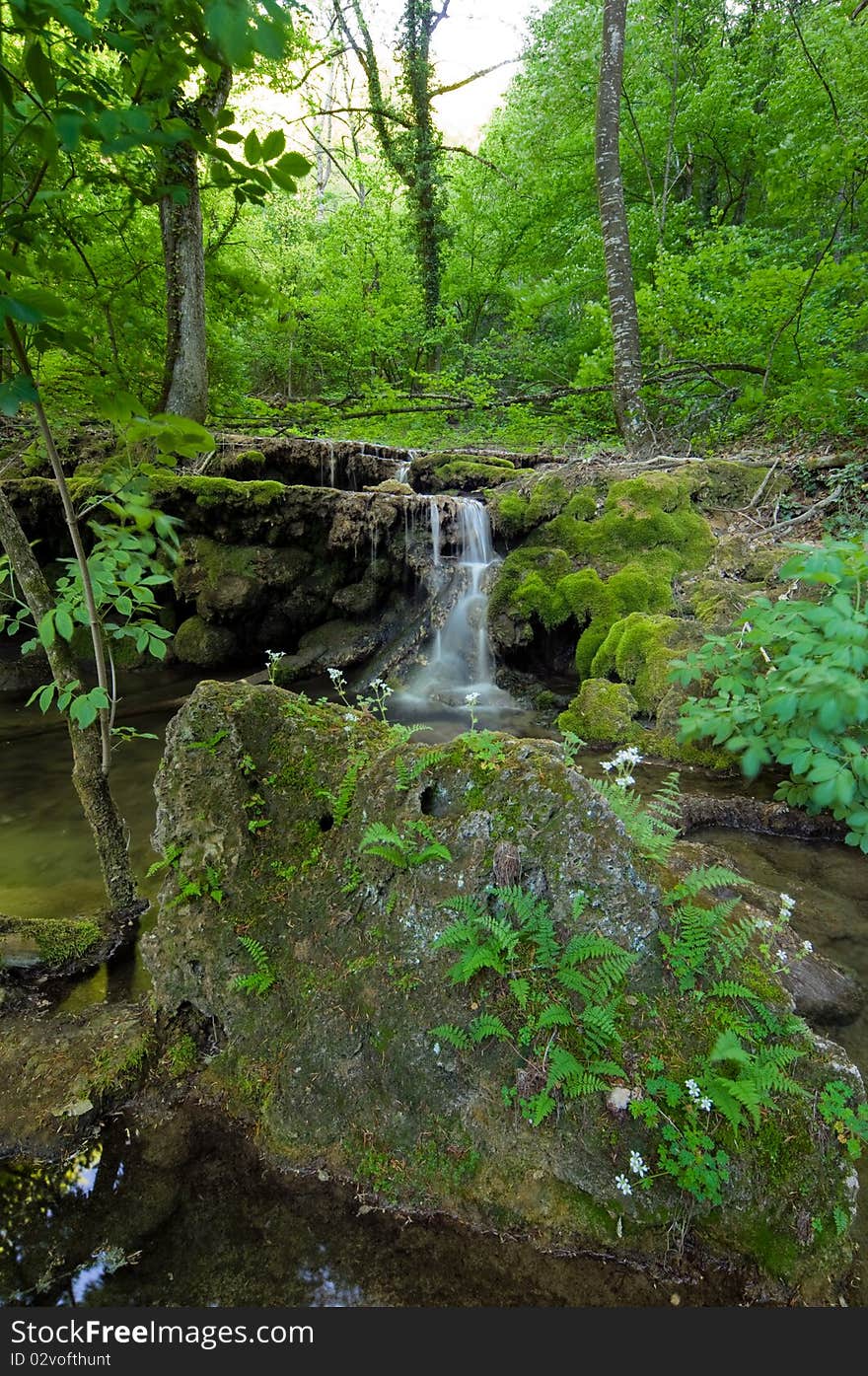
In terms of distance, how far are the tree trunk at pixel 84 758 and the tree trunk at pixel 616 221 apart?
30.6 ft

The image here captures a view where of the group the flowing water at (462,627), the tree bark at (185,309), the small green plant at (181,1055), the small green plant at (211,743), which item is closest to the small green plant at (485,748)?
the small green plant at (211,743)

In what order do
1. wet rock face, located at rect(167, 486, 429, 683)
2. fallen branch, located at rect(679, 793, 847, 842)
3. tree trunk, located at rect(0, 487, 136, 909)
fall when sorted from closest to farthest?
tree trunk, located at rect(0, 487, 136, 909)
fallen branch, located at rect(679, 793, 847, 842)
wet rock face, located at rect(167, 486, 429, 683)

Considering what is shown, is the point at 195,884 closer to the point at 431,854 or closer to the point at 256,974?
the point at 256,974

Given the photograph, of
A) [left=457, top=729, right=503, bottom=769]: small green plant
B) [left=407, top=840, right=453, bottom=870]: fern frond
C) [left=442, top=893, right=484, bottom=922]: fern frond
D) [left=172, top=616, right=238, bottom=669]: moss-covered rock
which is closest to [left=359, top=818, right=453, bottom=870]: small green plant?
[left=407, top=840, right=453, bottom=870]: fern frond

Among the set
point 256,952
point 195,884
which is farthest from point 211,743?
point 256,952

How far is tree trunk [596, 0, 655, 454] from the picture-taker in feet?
30.1

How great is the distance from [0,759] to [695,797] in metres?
7.94

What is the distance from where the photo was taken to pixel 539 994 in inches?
94.5

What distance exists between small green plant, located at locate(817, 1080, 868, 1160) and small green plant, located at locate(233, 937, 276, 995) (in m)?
2.25

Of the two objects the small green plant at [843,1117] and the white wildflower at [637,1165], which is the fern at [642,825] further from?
the white wildflower at [637,1165]

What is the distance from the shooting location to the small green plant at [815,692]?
2184 mm

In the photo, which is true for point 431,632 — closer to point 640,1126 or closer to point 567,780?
point 567,780

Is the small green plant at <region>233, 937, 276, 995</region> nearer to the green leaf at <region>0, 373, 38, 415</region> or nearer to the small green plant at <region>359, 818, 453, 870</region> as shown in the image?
the small green plant at <region>359, 818, 453, 870</region>

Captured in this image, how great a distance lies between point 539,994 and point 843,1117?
115 centimetres
